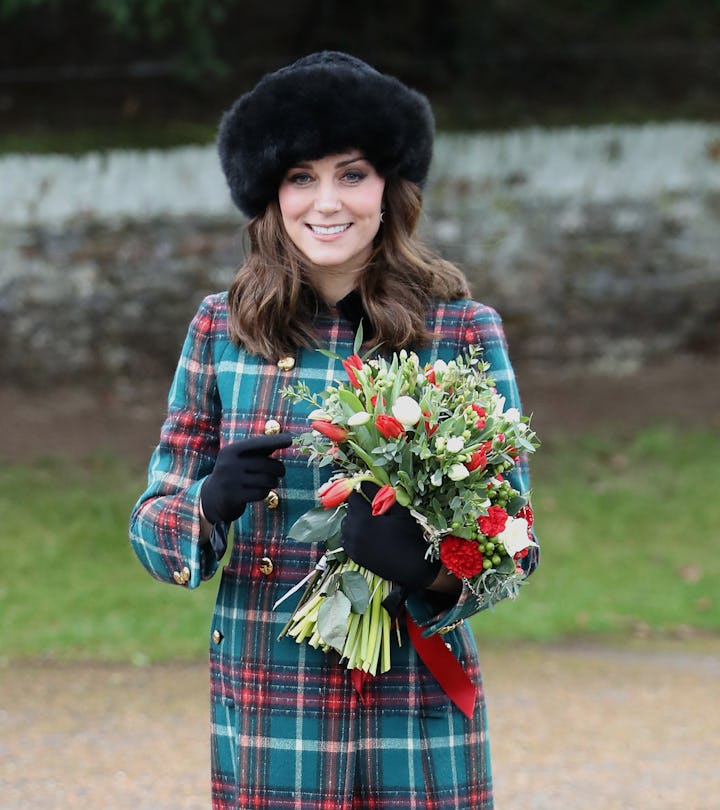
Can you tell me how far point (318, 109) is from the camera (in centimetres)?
251

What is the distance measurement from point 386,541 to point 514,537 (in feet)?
0.75

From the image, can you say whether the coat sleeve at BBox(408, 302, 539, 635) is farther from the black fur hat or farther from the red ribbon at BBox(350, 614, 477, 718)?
the black fur hat

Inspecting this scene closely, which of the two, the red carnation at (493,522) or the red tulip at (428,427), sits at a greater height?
the red tulip at (428,427)

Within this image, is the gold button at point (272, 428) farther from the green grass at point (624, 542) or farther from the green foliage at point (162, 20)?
the green foliage at point (162, 20)

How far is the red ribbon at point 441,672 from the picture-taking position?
246cm

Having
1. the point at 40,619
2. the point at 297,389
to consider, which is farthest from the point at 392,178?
the point at 40,619

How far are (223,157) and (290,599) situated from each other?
933 millimetres

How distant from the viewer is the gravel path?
194 inches

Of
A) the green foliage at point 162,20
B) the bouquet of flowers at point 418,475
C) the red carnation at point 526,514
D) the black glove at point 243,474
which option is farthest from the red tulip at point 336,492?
the green foliage at point 162,20

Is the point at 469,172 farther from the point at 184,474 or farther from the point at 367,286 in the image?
the point at 184,474

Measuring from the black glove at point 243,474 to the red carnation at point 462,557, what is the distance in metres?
0.35

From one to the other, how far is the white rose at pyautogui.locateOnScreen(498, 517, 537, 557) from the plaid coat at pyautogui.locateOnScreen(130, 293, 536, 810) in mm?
205

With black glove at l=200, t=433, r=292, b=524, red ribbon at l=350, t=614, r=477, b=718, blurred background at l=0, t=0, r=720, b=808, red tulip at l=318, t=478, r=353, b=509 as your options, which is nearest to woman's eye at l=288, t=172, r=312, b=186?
black glove at l=200, t=433, r=292, b=524

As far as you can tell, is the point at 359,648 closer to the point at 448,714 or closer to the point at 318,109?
the point at 448,714
